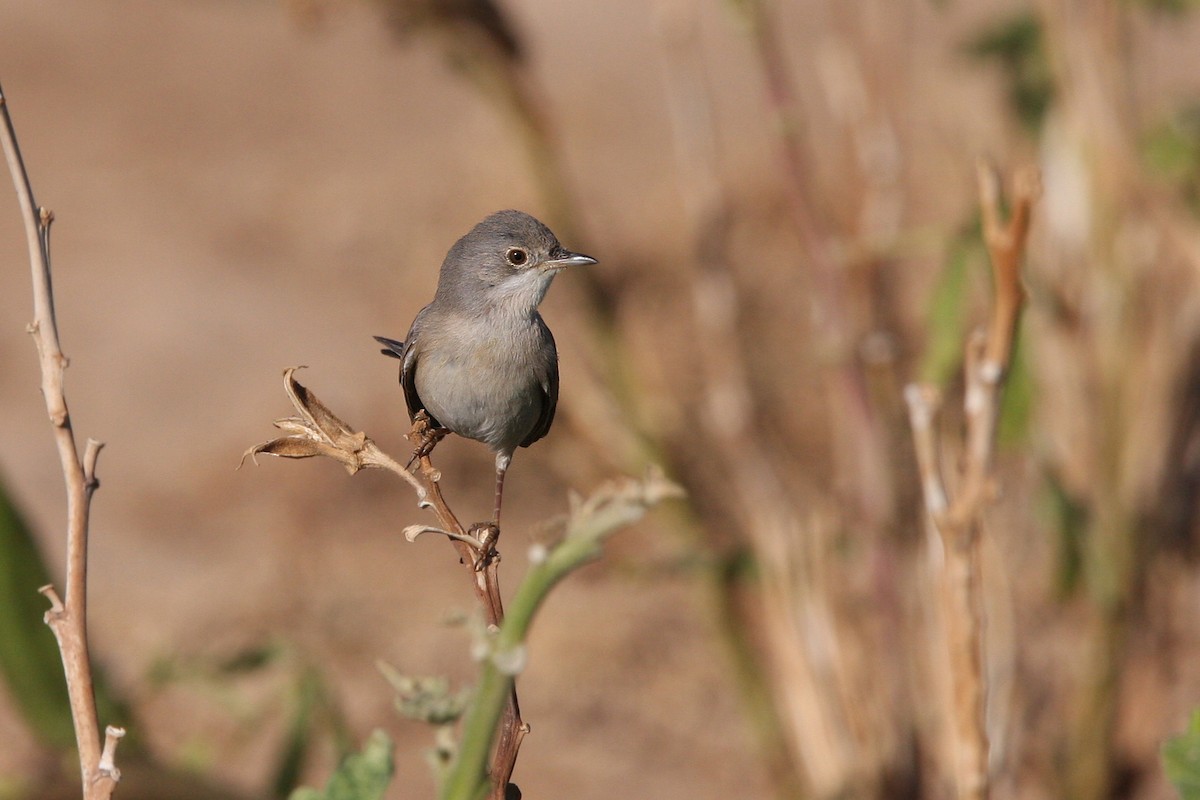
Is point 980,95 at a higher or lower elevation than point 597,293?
higher

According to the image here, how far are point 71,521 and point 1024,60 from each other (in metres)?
2.74

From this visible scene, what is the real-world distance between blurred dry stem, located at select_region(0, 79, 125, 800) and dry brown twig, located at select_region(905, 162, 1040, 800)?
82cm

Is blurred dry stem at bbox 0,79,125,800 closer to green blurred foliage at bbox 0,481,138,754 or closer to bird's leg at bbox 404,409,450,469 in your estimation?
bird's leg at bbox 404,409,450,469

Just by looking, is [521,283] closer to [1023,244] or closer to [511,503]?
[1023,244]

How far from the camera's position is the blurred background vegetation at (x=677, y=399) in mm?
2670

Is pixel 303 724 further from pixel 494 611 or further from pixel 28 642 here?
pixel 494 611

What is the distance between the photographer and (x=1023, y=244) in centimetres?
127

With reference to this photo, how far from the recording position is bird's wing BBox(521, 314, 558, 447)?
1341mm

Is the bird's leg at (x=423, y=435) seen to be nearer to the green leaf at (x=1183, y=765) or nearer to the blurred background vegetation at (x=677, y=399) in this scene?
the blurred background vegetation at (x=677, y=399)

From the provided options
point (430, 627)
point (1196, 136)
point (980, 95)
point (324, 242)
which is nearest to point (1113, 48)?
point (1196, 136)

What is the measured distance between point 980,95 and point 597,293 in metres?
2.87

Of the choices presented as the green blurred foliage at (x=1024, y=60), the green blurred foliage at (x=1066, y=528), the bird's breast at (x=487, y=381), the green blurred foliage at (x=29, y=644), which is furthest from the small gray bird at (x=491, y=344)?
the green blurred foliage at (x=1024, y=60)

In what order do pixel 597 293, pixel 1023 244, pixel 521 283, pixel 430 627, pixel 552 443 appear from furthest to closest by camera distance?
pixel 430 627 → pixel 552 443 → pixel 597 293 → pixel 521 283 → pixel 1023 244

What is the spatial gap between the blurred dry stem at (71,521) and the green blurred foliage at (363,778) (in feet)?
0.58
